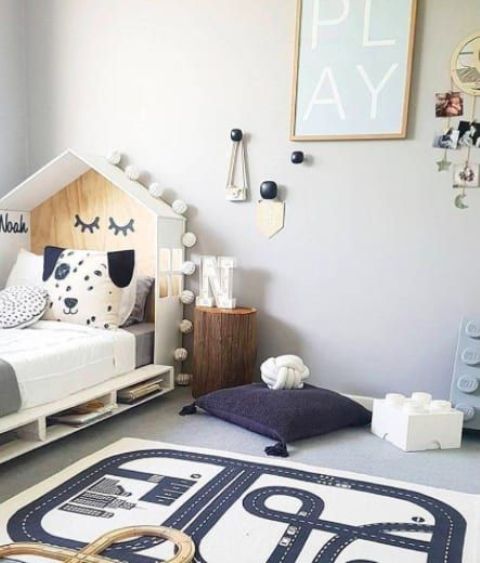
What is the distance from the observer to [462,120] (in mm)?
2746

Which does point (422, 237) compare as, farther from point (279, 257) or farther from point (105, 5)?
point (105, 5)

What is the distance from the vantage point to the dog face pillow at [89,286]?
9.36ft

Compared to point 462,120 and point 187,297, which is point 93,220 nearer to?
point 187,297

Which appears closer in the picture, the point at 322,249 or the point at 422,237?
the point at 422,237

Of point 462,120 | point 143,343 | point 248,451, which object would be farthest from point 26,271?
point 462,120

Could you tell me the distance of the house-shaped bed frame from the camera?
310 centimetres

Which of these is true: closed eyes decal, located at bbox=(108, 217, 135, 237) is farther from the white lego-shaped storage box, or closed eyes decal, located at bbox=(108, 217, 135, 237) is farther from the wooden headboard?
the white lego-shaped storage box

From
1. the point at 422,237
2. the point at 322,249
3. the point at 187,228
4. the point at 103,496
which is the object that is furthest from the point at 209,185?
the point at 103,496

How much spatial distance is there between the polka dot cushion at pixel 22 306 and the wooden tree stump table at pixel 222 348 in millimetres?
816

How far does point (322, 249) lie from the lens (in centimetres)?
305

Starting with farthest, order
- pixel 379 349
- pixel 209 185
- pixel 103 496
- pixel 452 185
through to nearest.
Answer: pixel 209 185 → pixel 379 349 → pixel 452 185 → pixel 103 496

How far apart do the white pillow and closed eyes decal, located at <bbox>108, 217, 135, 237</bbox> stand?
Result: 1.51 ft

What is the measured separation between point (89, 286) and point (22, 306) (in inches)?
13.6

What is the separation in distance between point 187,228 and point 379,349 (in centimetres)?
131
